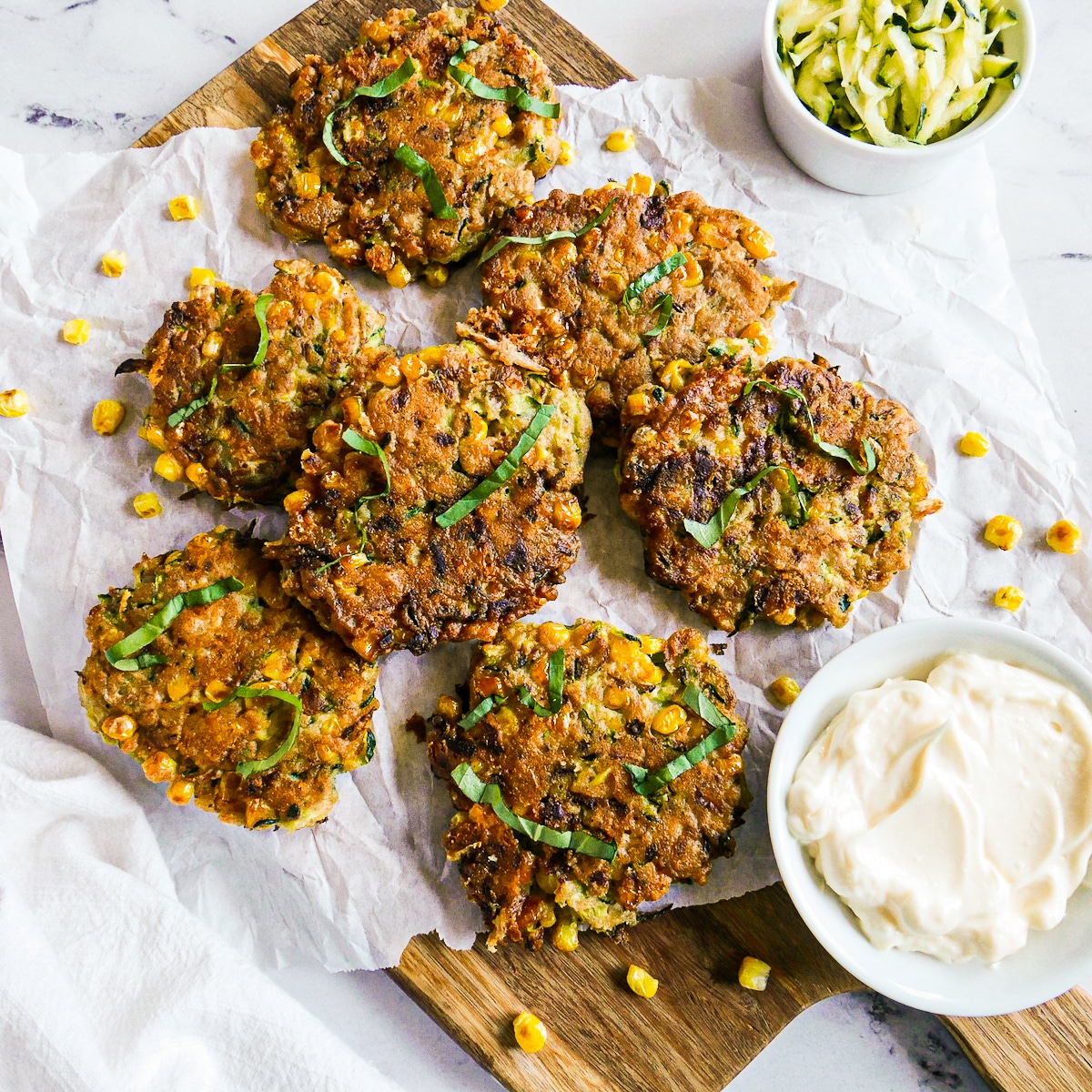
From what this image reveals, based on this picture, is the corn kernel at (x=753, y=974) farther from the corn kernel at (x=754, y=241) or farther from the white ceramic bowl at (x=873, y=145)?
the white ceramic bowl at (x=873, y=145)

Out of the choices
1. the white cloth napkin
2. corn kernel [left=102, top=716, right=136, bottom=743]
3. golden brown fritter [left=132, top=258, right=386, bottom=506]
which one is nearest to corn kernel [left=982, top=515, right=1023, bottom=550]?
golden brown fritter [left=132, top=258, right=386, bottom=506]

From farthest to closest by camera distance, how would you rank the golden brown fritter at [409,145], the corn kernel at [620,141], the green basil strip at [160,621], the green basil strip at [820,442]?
the corn kernel at [620,141], the golden brown fritter at [409,145], the green basil strip at [820,442], the green basil strip at [160,621]

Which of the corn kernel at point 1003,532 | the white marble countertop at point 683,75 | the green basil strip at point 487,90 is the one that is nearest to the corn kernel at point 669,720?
the corn kernel at point 1003,532

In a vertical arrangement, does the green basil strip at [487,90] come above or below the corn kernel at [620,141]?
above

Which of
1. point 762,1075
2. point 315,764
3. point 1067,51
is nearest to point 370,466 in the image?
point 315,764

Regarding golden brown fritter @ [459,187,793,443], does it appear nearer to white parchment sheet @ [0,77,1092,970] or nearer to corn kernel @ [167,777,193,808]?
white parchment sheet @ [0,77,1092,970]

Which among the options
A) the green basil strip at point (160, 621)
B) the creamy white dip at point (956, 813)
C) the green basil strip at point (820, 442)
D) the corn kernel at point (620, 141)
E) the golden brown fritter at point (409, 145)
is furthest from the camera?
the corn kernel at point (620, 141)
